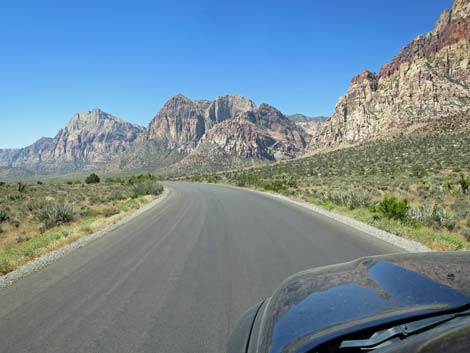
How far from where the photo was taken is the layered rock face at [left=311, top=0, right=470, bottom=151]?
273 ft

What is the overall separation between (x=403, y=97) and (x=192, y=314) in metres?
111

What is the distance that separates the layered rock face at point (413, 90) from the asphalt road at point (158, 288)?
74.2m

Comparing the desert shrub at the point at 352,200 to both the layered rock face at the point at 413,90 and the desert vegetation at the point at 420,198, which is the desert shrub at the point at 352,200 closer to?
the desert vegetation at the point at 420,198

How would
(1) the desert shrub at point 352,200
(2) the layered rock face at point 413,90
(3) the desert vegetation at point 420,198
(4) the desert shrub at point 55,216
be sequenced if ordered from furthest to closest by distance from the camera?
(2) the layered rock face at point 413,90, (4) the desert shrub at point 55,216, (1) the desert shrub at point 352,200, (3) the desert vegetation at point 420,198

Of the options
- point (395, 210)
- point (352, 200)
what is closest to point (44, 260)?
point (395, 210)

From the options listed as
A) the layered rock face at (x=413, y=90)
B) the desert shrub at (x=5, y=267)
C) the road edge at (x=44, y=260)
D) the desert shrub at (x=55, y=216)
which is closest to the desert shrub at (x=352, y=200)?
the road edge at (x=44, y=260)

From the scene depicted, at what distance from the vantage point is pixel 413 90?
9350 centimetres

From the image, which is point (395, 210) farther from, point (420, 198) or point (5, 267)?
point (5, 267)

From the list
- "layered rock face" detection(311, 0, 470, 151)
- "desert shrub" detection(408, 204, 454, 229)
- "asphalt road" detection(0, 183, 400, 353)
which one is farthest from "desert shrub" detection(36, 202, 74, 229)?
"layered rock face" detection(311, 0, 470, 151)

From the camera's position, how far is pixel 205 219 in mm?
13406

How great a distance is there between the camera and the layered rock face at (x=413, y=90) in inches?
3273

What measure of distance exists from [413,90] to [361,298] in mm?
108429

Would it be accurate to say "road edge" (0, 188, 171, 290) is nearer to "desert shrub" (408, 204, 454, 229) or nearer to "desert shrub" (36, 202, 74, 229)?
"desert shrub" (36, 202, 74, 229)

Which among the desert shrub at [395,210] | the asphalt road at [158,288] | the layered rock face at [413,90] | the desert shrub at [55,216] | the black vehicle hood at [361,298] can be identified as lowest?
the desert shrub at [55,216]
